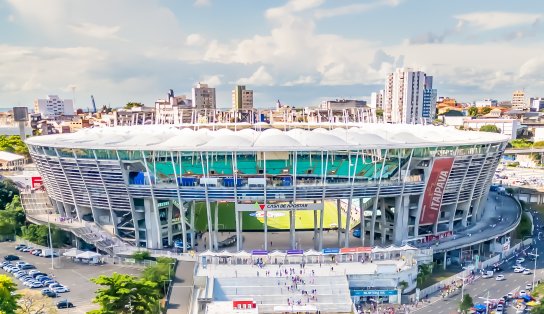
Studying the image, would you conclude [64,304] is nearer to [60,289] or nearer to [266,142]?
[60,289]

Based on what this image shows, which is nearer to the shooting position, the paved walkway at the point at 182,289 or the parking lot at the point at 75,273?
the paved walkway at the point at 182,289

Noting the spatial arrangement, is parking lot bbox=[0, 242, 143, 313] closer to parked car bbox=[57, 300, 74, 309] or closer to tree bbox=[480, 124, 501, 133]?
parked car bbox=[57, 300, 74, 309]

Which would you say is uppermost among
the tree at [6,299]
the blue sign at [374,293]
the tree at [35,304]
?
the tree at [6,299]

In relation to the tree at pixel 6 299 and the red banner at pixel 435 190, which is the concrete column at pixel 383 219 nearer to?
the red banner at pixel 435 190

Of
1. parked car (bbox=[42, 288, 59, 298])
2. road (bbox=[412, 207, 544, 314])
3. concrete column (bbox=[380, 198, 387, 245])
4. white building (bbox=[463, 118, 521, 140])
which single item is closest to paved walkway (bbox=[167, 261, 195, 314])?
parked car (bbox=[42, 288, 59, 298])

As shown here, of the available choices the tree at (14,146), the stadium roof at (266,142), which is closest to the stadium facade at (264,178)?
the stadium roof at (266,142)

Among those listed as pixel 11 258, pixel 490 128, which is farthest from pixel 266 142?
pixel 490 128

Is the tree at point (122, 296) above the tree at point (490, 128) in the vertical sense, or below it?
below
